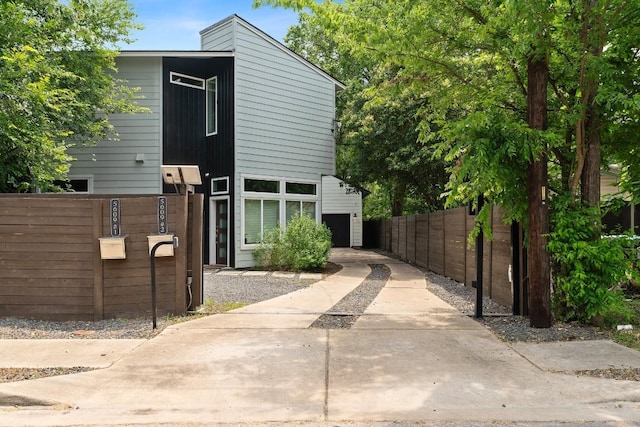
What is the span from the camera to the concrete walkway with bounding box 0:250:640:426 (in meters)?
4.11

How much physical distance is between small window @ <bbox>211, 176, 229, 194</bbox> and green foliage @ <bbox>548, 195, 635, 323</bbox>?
386 inches

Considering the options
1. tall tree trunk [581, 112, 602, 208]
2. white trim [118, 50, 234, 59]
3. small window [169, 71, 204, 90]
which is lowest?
tall tree trunk [581, 112, 602, 208]

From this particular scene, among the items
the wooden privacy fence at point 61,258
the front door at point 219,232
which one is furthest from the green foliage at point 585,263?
the front door at point 219,232

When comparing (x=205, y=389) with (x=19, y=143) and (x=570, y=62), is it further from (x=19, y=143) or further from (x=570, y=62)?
(x=19, y=143)

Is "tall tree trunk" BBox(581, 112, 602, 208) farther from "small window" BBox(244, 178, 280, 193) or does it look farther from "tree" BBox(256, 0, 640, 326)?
"small window" BBox(244, 178, 280, 193)

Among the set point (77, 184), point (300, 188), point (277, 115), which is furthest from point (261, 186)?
point (77, 184)

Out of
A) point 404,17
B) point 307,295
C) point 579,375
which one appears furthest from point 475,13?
point 307,295

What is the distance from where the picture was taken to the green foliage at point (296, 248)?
13859 mm

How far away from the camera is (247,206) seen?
48.9ft

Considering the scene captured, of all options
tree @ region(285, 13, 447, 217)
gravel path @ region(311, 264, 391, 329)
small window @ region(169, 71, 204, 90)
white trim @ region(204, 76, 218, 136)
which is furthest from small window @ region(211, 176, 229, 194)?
gravel path @ region(311, 264, 391, 329)

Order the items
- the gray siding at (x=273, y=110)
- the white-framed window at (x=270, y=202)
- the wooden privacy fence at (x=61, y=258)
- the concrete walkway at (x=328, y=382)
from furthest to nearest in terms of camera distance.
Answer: the white-framed window at (x=270, y=202)
the gray siding at (x=273, y=110)
the wooden privacy fence at (x=61, y=258)
the concrete walkway at (x=328, y=382)

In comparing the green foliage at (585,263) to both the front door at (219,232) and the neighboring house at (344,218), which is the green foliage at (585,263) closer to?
the front door at (219,232)

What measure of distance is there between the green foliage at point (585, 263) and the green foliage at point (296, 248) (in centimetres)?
765

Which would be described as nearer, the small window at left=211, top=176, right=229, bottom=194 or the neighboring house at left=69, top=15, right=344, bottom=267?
the neighboring house at left=69, top=15, right=344, bottom=267
